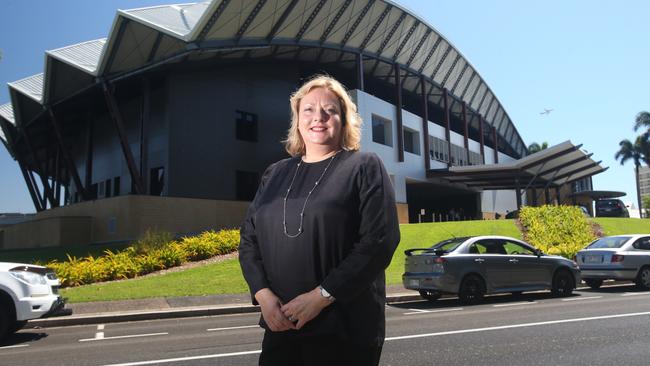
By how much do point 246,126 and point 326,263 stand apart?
31.6 meters

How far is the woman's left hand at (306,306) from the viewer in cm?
196

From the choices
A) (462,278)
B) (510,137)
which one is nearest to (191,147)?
(462,278)

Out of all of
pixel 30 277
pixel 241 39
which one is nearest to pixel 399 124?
pixel 241 39

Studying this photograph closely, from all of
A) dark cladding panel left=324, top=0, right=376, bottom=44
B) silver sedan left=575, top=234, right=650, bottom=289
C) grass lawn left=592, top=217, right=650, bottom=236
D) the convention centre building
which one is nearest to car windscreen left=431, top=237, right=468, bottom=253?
silver sedan left=575, top=234, right=650, bottom=289

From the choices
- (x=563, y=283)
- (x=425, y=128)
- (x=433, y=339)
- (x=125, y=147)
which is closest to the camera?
(x=433, y=339)

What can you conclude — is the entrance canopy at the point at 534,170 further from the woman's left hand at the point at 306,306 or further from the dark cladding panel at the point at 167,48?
the woman's left hand at the point at 306,306

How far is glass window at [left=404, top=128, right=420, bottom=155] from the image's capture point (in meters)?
41.5

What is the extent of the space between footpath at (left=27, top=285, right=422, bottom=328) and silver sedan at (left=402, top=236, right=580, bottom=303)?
1.41 metres

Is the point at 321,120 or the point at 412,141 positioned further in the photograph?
the point at 412,141

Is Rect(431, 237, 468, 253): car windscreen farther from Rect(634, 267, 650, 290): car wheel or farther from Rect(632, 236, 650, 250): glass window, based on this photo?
Rect(632, 236, 650, 250): glass window

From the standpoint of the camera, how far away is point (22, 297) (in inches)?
320

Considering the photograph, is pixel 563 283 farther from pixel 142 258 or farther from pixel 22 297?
pixel 142 258

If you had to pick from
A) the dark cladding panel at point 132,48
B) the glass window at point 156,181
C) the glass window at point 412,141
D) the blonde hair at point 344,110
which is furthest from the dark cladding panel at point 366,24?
the blonde hair at point 344,110

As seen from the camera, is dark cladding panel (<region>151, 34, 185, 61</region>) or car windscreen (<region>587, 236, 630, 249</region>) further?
dark cladding panel (<region>151, 34, 185, 61</region>)
